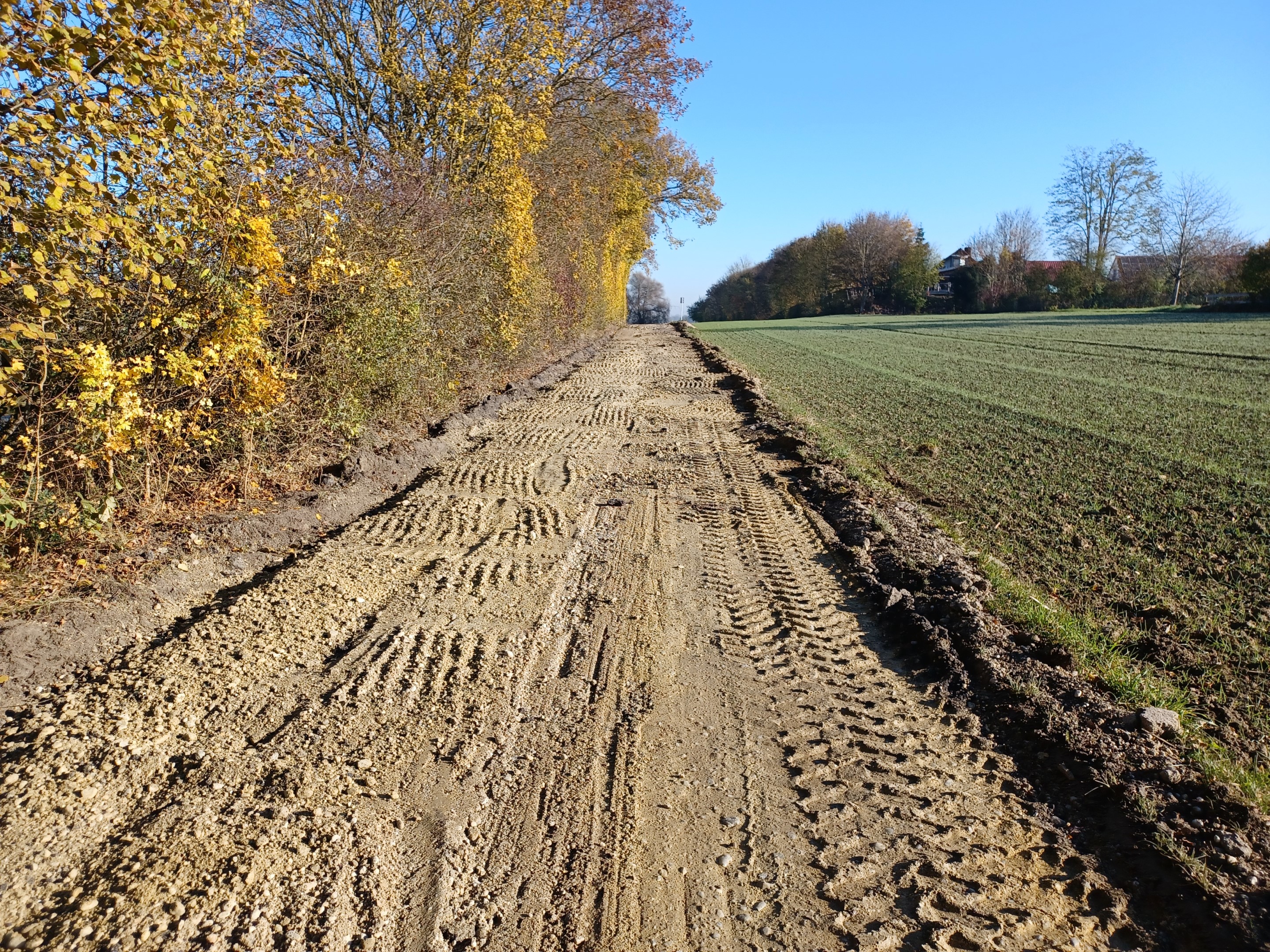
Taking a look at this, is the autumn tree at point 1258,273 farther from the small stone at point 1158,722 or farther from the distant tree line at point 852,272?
the small stone at point 1158,722

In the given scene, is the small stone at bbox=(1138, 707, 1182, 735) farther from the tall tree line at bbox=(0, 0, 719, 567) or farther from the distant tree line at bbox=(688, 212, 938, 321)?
the distant tree line at bbox=(688, 212, 938, 321)

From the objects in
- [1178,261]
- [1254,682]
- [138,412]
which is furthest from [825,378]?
[1178,261]

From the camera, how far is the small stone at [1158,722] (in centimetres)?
311

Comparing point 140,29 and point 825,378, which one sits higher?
point 140,29

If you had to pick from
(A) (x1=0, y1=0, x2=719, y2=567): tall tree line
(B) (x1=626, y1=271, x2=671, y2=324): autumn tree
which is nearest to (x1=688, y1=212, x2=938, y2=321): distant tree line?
(B) (x1=626, y1=271, x2=671, y2=324): autumn tree

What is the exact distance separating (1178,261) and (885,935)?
7349 cm

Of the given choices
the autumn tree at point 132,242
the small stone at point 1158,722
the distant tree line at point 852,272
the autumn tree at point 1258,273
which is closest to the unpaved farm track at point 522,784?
the small stone at point 1158,722

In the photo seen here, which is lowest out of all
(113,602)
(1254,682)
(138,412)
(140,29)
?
(1254,682)

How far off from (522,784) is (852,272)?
80.6m

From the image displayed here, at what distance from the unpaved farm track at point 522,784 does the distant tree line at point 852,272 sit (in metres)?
74.8

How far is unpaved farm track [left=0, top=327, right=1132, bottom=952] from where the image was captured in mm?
2283

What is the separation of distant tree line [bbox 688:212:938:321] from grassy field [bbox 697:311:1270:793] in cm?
5534

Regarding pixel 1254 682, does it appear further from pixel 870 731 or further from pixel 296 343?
pixel 296 343

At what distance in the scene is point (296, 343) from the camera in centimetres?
637
